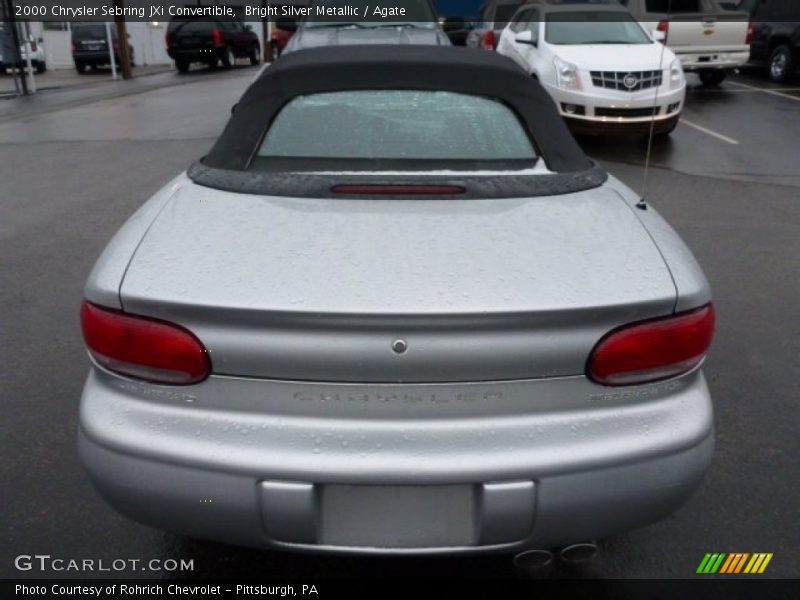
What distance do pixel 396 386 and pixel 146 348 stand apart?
63cm

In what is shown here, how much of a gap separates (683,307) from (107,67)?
30.3 metres

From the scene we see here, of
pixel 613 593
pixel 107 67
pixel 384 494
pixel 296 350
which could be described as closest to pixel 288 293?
pixel 296 350

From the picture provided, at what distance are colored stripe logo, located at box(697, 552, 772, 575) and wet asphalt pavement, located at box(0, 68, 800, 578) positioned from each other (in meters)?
0.03

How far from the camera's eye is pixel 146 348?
1854 mm

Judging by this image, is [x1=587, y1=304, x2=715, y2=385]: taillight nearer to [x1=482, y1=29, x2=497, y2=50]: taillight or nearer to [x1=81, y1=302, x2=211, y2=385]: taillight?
[x1=81, y1=302, x2=211, y2=385]: taillight

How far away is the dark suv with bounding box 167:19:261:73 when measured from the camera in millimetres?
24531

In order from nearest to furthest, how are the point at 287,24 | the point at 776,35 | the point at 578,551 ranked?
the point at 578,551 < the point at 287,24 < the point at 776,35

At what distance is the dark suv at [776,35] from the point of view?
15.5 m

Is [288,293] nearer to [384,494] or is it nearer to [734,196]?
[384,494]

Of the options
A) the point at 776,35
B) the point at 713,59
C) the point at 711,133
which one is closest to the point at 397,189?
the point at 711,133

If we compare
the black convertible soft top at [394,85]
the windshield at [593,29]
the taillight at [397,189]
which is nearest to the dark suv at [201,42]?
the windshield at [593,29]

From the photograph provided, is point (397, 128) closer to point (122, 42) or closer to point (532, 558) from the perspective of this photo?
point (532, 558)

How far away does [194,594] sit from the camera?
2260 millimetres

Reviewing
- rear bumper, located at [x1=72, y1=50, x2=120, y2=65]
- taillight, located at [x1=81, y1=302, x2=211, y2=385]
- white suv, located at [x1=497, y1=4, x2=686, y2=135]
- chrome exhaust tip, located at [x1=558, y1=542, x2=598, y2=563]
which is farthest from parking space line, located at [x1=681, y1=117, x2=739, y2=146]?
rear bumper, located at [x1=72, y1=50, x2=120, y2=65]
